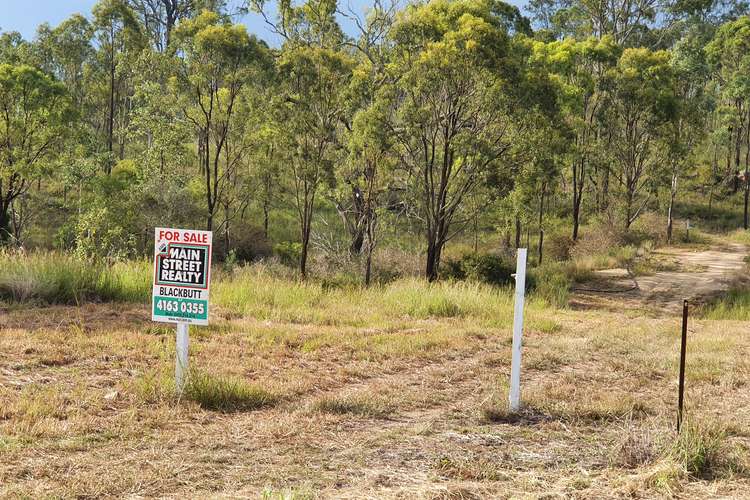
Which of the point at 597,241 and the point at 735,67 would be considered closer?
the point at 597,241

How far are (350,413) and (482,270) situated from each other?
14.3 meters

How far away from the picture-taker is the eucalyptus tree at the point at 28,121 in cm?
2584

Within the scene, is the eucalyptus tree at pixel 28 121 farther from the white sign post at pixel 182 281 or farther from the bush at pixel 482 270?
the white sign post at pixel 182 281

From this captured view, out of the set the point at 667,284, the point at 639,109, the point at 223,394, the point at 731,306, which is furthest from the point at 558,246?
the point at 223,394

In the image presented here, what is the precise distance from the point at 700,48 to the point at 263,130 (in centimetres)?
3393

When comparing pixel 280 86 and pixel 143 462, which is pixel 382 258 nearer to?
pixel 280 86

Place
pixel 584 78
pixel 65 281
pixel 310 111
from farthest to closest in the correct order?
pixel 584 78
pixel 310 111
pixel 65 281

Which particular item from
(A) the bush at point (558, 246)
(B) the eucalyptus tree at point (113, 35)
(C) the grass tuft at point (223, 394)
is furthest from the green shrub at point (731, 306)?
(B) the eucalyptus tree at point (113, 35)

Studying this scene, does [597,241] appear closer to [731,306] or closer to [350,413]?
[731,306]

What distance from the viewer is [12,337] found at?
7484 mm

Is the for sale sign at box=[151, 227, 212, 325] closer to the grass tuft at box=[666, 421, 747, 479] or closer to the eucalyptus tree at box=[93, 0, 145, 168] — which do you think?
the grass tuft at box=[666, 421, 747, 479]

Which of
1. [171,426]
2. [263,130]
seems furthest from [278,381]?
[263,130]

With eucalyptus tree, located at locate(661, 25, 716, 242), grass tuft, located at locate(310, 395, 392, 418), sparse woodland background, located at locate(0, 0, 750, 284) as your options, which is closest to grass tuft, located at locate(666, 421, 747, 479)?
grass tuft, located at locate(310, 395, 392, 418)

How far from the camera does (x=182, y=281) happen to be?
585 cm
